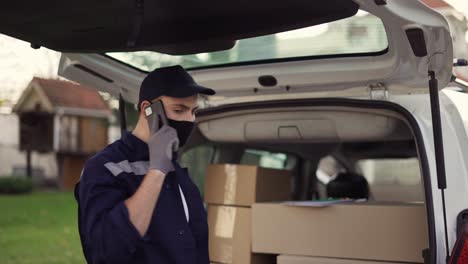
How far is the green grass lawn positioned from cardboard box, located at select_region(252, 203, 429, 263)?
21.9ft

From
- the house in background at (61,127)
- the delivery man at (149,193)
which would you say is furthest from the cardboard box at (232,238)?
the house in background at (61,127)

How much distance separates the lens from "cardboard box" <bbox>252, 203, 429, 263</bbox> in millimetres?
3221

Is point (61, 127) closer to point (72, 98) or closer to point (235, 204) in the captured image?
point (72, 98)

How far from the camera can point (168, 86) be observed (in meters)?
2.51

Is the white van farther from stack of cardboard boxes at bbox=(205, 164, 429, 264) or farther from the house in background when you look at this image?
the house in background

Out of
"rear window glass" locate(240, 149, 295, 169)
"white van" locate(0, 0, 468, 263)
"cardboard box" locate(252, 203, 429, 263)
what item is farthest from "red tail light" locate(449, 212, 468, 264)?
"rear window glass" locate(240, 149, 295, 169)

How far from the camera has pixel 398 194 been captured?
6.35 metres

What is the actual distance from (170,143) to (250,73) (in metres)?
1.31

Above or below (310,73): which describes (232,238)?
below

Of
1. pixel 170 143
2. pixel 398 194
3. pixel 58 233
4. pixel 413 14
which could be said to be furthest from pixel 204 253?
pixel 58 233

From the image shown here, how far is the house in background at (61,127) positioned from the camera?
33875mm

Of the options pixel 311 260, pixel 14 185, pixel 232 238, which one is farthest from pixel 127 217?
pixel 14 185

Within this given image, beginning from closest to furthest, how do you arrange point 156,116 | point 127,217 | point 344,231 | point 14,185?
point 127,217 < point 156,116 < point 344,231 < point 14,185

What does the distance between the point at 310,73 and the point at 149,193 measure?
1.42 metres
